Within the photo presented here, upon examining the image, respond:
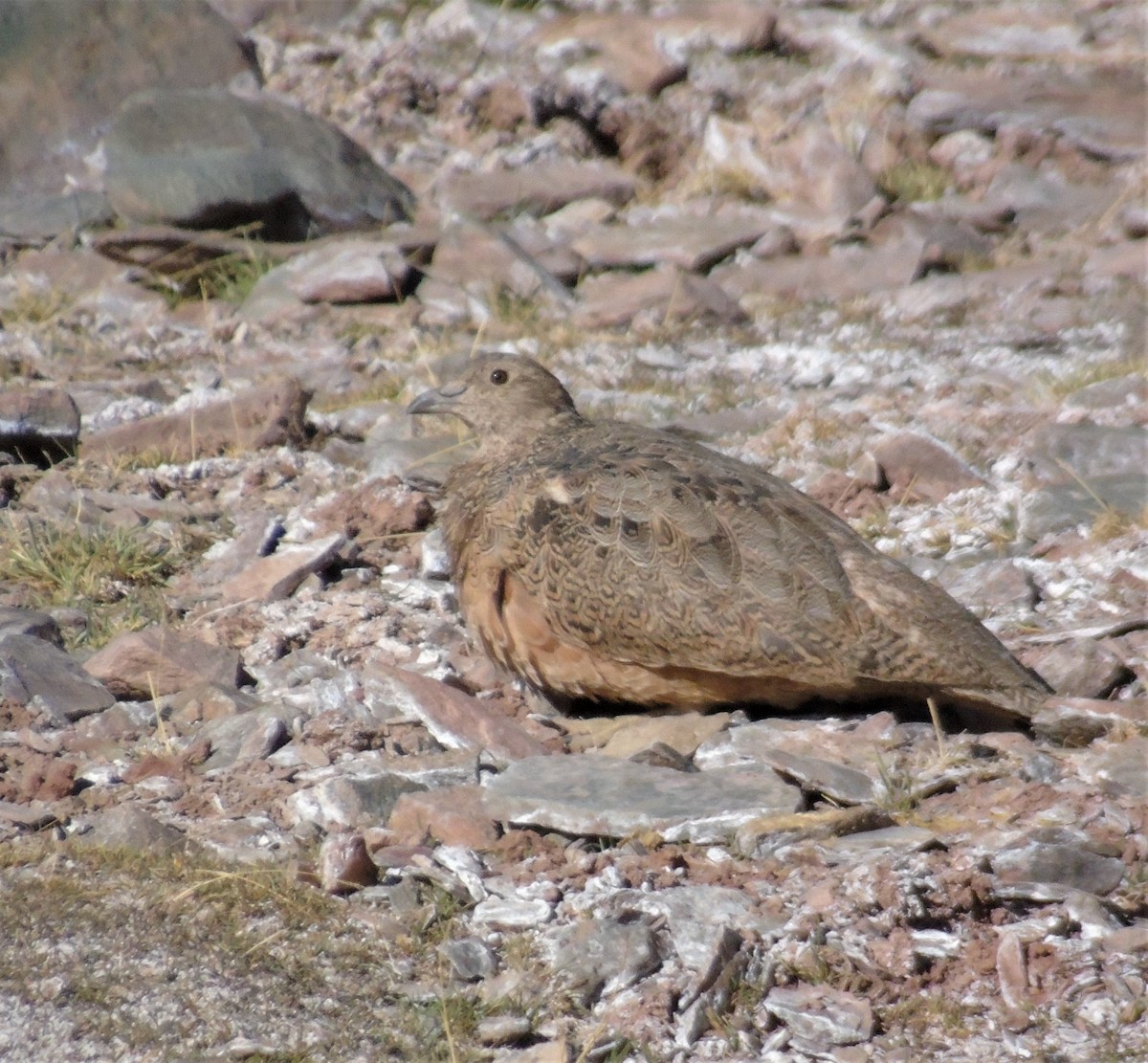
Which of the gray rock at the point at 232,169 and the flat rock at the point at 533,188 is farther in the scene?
the flat rock at the point at 533,188

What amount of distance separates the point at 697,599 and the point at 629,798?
2.75 ft

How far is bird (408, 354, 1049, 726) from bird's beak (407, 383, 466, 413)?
0.94 metres

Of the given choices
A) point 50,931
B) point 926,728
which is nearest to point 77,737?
point 50,931

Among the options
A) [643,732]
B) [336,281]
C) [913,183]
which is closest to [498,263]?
[336,281]

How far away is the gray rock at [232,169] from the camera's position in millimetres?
10805

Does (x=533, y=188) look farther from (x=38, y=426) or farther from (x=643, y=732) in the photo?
(x=643, y=732)

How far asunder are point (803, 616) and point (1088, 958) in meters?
1.57

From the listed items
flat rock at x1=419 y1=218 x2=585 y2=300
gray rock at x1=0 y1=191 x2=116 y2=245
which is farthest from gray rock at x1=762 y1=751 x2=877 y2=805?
gray rock at x1=0 y1=191 x2=116 y2=245

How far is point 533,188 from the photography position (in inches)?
467

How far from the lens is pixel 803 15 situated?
43.5ft

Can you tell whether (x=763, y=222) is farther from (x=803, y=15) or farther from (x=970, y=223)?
(x=803, y=15)

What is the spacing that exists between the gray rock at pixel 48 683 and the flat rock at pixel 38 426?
2086 millimetres

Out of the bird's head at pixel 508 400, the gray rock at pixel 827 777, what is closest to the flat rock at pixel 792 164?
the bird's head at pixel 508 400

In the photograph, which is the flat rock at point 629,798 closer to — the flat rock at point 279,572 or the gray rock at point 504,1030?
the gray rock at point 504,1030
